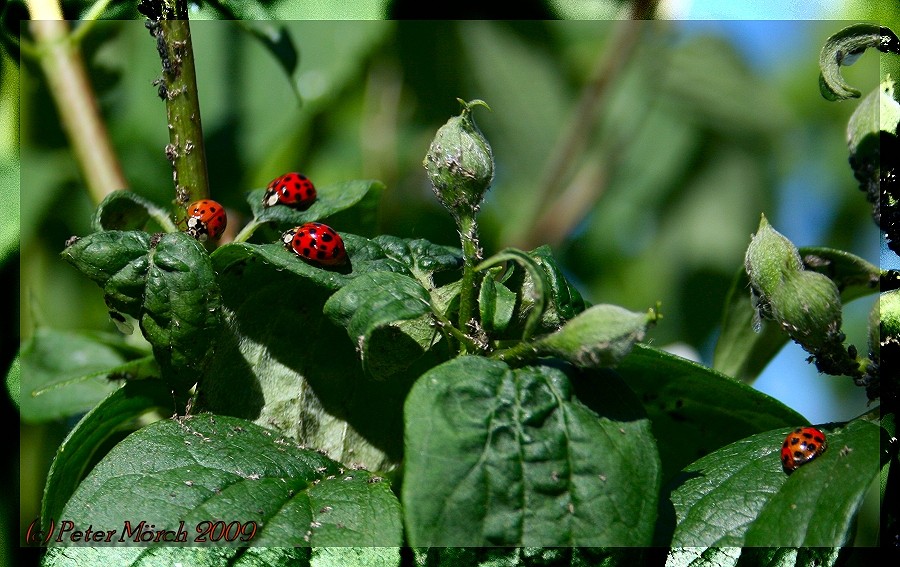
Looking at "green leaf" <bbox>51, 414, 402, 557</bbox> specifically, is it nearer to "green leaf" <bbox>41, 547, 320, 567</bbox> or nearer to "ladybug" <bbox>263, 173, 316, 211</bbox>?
"green leaf" <bbox>41, 547, 320, 567</bbox>

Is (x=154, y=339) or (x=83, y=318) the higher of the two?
(x=83, y=318)

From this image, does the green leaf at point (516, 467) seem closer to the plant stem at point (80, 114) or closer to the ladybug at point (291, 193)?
the ladybug at point (291, 193)

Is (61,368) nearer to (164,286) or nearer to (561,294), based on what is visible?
(164,286)

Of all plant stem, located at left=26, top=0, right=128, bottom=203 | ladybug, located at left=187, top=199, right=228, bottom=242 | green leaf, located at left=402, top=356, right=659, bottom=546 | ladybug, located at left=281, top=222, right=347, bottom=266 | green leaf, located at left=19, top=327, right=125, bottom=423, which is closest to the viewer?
green leaf, located at left=402, top=356, right=659, bottom=546

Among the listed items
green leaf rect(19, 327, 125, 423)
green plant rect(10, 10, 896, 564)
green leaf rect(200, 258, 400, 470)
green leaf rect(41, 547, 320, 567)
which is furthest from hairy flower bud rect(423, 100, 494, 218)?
green leaf rect(19, 327, 125, 423)

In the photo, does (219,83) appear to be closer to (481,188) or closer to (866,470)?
(481,188)

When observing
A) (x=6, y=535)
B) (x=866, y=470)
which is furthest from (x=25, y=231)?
(x=866, y=470)

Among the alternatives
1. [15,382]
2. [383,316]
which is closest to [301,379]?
[383,316]
